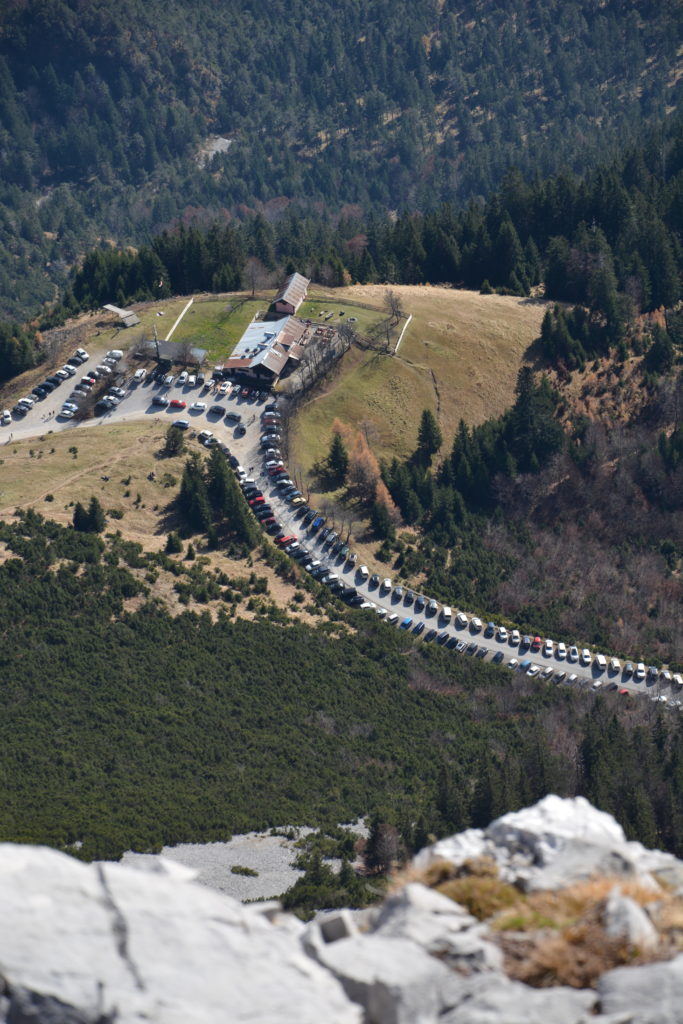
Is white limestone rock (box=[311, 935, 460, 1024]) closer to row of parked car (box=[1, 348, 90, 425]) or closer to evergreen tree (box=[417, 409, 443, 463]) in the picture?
evergreen tree (box=[417, 409, 443, 463])

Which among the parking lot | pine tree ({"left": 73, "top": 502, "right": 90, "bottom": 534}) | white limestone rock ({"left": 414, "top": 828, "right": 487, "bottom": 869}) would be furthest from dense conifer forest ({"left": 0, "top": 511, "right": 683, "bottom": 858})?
white limestone rock ({"left": 414, "top": 828, "right": 487, "bottom": 869})

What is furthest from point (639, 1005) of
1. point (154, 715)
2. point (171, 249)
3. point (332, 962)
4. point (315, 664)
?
point (171, 249)

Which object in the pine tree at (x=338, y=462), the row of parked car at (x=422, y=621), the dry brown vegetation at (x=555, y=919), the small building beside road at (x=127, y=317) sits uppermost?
the dry brown vegetation at (x=555, y=919)

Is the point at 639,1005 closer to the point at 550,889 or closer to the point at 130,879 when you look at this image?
the point at 550,889

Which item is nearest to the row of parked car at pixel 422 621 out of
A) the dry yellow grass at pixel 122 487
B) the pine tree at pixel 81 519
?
the dry yellow grass at pixel 122 487

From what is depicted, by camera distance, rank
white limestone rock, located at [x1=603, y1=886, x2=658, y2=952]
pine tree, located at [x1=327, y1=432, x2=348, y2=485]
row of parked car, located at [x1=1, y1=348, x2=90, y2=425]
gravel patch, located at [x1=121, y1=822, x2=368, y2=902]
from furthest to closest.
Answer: row of parked car, located at [x1=1, y1=348, x2=90, y2=425]
pine tree, located at [x1=327, y1=432, x2=348, y2=485]
gravel patch, located at [x1=121, y1=822, x2=368, y2=902]
white limestone rock, located at [x1=603, y1=886, x2=658, y2=952]

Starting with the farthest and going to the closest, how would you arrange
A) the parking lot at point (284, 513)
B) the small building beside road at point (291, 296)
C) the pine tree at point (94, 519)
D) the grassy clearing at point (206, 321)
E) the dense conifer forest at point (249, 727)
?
the small building beside road at point (291, 296)
the grassy clearing at point (206, 321)
the parking lot at point (284, 513)
the pine tree at point (94, 519)
the dense conifer forest at point (249, 727)

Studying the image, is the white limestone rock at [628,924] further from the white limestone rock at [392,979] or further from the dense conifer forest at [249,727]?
the dense conifer forest at [249,727]
